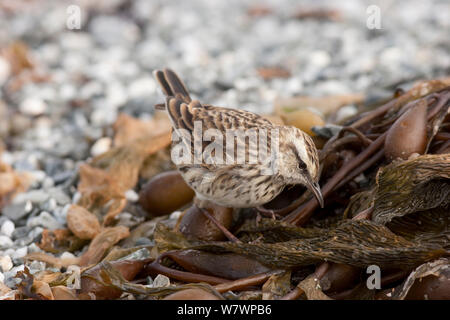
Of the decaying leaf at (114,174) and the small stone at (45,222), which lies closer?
the small stone at (45,222)

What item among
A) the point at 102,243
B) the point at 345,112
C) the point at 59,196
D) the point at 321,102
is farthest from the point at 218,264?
the point at 321,102

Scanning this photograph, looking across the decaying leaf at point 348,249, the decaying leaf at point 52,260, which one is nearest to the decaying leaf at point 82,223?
the decaying leaf at point 52,260

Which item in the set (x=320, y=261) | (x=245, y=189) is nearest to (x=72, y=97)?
(x=245, y=189)

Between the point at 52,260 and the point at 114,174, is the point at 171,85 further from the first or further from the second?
the point at 52,260

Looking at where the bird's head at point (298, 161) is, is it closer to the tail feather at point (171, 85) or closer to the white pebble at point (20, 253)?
the tail feather at point (171, 85)

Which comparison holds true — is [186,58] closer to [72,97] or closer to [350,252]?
[72,97]

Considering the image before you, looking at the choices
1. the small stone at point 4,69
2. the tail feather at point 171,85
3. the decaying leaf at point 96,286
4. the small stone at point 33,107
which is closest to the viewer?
the decaying leaf at point 96,286
